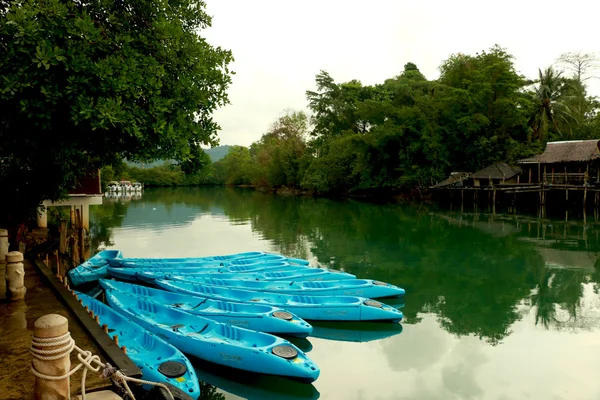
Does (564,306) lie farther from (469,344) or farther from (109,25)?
(109,25)

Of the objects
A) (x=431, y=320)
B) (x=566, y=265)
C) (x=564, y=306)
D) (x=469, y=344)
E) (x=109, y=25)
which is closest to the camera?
(x=109, y=25)

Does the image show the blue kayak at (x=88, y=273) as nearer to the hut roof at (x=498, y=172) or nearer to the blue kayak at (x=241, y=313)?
the blue kayak at (x=241, y=313)

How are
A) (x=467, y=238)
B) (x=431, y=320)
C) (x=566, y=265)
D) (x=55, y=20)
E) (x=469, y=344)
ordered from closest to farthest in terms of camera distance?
(x=55, y=20), (x=469, y=344), (x=431, y=320), (x=566, y=265), (x=467, y=238)

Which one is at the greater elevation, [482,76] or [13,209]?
[482,76]

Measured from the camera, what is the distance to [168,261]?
1443 centimetres

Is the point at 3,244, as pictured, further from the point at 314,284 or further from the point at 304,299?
the point at 314,284

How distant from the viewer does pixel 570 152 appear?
35.8 meters

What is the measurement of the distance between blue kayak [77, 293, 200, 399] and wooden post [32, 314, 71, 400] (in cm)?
217

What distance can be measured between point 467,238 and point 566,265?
684 cm

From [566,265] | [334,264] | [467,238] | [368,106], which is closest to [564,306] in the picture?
[566,265]

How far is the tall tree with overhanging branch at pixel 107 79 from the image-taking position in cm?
652

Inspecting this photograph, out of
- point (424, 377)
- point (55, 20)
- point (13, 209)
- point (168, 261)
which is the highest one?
point (55, 20)

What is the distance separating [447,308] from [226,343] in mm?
7147

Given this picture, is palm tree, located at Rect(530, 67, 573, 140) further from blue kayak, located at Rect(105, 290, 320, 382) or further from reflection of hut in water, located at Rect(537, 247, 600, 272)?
blue kayak, located at Rect(105, 290, 320, 382)
